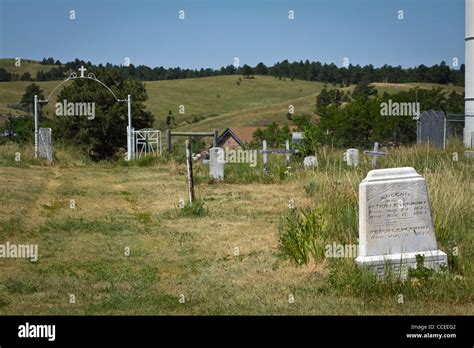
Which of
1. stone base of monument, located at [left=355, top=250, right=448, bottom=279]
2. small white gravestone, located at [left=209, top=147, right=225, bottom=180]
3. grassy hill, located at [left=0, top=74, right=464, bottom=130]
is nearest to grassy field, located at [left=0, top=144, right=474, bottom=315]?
stone base of monument, located at [left=355, top=250, right=448, bottom=279]

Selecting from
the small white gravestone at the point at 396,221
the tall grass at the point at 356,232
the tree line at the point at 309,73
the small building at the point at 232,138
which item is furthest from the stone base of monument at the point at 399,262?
the tree line at the point at 309,73

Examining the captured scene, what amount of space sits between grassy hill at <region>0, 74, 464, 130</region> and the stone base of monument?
76722 millimetres

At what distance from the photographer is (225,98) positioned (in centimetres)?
12681

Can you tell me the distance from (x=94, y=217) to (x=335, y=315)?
25.2 feet

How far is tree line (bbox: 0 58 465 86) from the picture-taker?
9006 centimetres

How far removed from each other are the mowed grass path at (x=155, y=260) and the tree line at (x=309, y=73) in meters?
40.2

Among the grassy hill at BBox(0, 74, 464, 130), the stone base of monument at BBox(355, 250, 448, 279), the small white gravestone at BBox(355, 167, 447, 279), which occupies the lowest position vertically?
the stone base of monument at BBox(355, 250, 448, 279)

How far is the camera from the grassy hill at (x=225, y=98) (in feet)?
315

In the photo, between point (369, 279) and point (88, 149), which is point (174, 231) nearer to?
point (369, 279)

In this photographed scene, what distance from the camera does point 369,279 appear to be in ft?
26.5

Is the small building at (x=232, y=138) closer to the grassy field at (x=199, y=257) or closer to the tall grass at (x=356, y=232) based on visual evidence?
the grassy field at (x=199, y=257)

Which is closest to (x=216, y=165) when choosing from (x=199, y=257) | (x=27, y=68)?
(x=199, y=257)

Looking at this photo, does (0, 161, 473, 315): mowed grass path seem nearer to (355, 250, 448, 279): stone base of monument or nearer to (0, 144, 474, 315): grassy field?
(0, 144, 474, 315): grassy field
